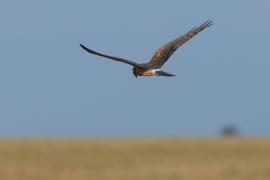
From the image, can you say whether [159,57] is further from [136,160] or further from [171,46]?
[136,160]

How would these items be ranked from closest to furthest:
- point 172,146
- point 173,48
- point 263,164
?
point 173,48 → point 263,164 → point 172,146

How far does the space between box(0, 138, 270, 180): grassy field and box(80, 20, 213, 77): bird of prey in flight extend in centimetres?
1178

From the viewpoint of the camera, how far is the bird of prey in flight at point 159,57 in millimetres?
6257

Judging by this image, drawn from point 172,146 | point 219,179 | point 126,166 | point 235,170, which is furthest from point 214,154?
point 219,179

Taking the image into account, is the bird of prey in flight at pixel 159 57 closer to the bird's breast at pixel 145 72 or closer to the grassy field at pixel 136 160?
the bird's breast at pixel 145 72

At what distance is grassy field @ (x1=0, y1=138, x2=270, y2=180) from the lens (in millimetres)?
19875

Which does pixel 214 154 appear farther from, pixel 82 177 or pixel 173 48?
pixel 173 48

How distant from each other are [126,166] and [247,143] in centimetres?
808

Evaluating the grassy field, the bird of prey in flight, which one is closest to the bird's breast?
the bird of prey in flight

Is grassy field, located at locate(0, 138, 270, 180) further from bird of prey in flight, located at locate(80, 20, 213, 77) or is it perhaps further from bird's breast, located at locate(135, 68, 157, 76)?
bird's breast, located at locate(135, 68, 157, 76)

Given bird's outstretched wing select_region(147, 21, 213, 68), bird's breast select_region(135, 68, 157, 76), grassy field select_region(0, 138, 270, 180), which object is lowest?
bird's breast select_region(135, 68, 157, 76)

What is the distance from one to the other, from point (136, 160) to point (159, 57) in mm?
18530

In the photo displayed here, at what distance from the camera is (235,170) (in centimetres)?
2058

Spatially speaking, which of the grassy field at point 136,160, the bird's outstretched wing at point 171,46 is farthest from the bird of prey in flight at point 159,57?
the grassy field at point 136,160
